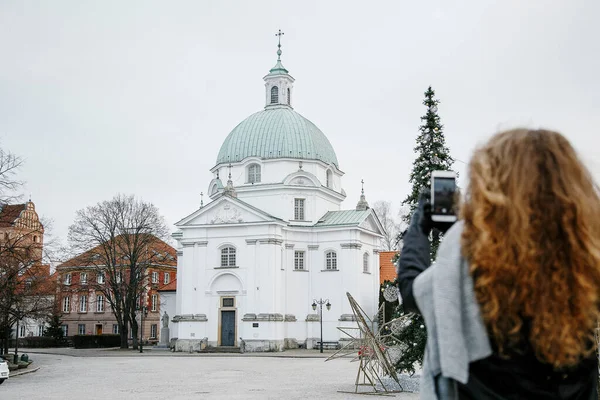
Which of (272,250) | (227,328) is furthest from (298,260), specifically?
(227,328)

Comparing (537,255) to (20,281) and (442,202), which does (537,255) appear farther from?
(20,281)

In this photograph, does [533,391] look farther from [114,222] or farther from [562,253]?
[114,222]

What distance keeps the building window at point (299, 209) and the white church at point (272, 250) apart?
0.25 feet

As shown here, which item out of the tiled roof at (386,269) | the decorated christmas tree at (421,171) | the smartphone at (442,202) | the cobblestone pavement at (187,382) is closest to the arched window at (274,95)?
the tiled roof at (386,269)

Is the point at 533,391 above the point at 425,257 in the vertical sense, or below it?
below

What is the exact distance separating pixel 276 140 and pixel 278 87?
6.82 metres

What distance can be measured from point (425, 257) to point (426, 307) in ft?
1.16

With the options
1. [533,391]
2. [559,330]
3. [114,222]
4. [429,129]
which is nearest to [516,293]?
[559,330]

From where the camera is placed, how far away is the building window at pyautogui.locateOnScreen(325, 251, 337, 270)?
50.6 meters

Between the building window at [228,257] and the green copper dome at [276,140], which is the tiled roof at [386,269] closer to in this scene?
the green copper dome at [276,140]

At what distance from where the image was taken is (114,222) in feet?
175

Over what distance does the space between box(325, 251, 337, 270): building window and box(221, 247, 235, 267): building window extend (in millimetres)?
6895

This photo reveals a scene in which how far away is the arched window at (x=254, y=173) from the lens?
53.0 meters

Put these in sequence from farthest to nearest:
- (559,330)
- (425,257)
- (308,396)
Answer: (308,396) → (425,257) → (559,330)
